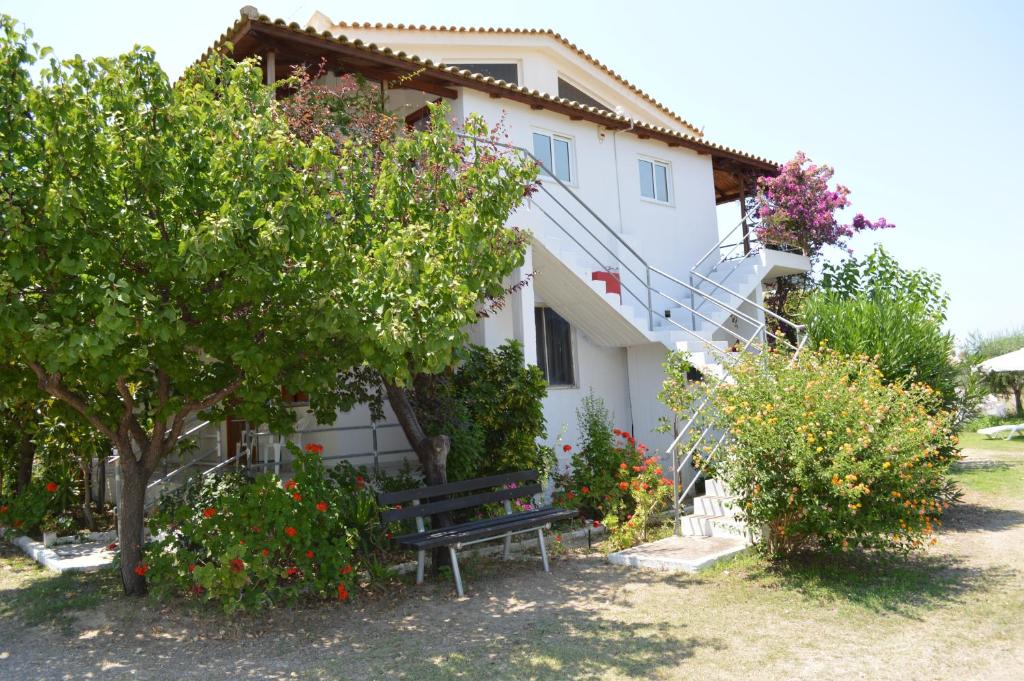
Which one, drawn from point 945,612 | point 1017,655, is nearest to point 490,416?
point 945,612

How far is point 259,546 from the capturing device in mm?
A: 6746

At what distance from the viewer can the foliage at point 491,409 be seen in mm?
9859

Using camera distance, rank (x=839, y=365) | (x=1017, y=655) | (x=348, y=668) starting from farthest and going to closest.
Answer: (x=839, y=365)
(x=348, y=668)
(x=1017, y=655)

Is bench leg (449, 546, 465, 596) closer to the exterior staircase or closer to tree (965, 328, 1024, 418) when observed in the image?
the exterior staircase

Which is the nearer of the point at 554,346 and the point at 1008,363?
the point at 554,346

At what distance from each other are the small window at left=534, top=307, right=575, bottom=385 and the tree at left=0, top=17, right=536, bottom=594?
5.92 metres

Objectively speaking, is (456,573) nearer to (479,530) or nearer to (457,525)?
(479,530)

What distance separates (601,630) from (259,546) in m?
2.99

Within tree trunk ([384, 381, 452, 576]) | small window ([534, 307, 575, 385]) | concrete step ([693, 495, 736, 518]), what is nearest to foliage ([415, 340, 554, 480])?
tree trunk ([384, 381, 452, 576])

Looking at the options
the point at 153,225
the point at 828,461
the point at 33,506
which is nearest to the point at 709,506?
the point at 828,461

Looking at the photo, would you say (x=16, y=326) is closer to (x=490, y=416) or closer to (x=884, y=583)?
(x=490, y=416)

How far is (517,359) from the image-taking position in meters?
11.0

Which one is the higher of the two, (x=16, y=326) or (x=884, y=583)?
(x=16, y=326)

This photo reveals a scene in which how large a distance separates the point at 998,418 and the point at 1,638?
3108cm
